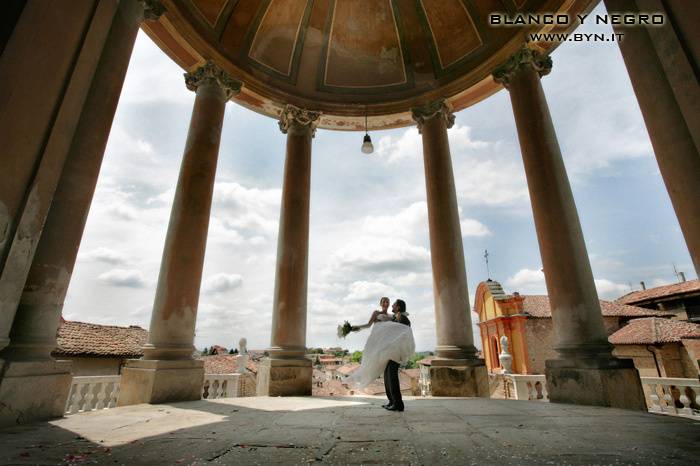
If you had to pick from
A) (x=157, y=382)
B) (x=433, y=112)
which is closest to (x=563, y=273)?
(x=433, y=112)

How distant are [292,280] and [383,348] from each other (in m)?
7.57

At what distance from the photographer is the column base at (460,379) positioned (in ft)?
47.2

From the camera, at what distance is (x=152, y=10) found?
1351 centimetres

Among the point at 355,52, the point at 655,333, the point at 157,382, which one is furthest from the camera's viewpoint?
the point at 655,333

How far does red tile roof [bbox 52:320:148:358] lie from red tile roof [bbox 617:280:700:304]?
81476 millimetres

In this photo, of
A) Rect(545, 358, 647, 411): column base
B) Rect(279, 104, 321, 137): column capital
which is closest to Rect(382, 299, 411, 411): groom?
Rect(545, 358, 647, 411): column base

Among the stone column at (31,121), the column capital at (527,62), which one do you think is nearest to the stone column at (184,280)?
the stone column at (31,121)

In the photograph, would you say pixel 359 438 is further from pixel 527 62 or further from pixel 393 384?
pixel 527 62

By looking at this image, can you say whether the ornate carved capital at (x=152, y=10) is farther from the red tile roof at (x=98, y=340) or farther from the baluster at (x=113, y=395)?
the red tile roof at (x=98, y=340)

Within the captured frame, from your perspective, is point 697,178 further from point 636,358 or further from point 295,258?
point 636,358

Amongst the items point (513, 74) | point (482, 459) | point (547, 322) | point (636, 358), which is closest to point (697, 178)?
point (482, 459)

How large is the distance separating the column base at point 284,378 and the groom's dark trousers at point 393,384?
645 centimetres

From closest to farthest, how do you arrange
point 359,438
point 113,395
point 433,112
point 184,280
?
point 359,438 < point 184,280 < point 113,395 < point 433,112

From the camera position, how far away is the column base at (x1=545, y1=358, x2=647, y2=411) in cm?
1049
